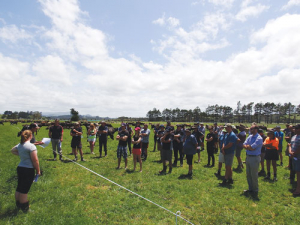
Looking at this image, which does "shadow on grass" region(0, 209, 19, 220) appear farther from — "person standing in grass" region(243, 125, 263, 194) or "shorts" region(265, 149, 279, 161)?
"shorts" region(265, 149, 279, 161)

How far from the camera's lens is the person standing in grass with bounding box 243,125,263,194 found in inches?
228

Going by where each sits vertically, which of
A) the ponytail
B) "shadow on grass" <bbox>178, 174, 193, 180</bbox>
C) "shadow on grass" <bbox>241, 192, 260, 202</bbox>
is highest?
the ponytail

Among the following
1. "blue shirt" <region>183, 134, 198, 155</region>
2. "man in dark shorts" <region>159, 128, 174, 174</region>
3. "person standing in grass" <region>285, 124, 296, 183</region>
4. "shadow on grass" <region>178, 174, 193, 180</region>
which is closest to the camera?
"person standing in grass" <region>285, 124, 296, 183</region>

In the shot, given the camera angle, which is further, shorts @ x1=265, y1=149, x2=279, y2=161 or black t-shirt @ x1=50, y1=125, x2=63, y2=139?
black t-shirt @ x1=50, y1=125, x2=63, y2=139

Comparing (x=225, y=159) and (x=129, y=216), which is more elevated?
(x=225, y=159)

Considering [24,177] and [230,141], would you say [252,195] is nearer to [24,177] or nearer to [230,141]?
[230,141]

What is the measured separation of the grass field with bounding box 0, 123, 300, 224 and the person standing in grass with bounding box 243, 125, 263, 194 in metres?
0.52

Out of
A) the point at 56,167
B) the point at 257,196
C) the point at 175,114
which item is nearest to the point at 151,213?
the point at 257,196

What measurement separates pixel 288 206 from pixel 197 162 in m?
5.43

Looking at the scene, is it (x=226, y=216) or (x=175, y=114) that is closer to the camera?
(x=226, y=216)

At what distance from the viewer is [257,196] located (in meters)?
5.81

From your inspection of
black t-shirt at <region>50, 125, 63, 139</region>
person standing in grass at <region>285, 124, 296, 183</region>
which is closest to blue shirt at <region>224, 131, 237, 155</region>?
person standing in grass at <region>285, 124, 296, 183</region>

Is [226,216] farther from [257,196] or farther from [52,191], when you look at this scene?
[52,191]

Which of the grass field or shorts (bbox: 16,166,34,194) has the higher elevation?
shorts (bbox: 16,166,34,194)
